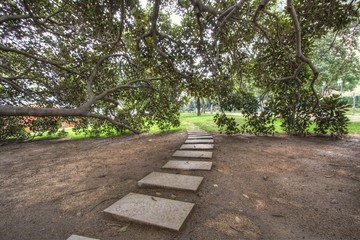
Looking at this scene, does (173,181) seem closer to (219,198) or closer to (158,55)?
(219,198)

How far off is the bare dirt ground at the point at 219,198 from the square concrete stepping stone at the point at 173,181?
0.09 meters

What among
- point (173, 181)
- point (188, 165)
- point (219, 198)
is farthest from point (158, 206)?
point (188, 165)

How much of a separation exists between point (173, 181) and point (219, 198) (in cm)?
69

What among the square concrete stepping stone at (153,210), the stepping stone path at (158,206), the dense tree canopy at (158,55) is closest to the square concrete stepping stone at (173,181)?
the stepping stone path at (158,206)

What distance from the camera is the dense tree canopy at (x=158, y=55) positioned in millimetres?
4234

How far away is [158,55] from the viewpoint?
17.1 ft

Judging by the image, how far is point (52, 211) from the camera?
1.91 m

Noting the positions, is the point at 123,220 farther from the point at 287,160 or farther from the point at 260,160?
the point at 287,160

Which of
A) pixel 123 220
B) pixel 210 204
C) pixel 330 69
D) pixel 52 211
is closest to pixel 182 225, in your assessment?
pixel 210 204

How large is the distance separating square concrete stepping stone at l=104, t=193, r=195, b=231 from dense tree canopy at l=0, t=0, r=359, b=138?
2.49 metres

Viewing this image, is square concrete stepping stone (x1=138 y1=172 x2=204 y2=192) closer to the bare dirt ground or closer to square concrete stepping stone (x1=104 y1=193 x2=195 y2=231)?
the bare dirt ground

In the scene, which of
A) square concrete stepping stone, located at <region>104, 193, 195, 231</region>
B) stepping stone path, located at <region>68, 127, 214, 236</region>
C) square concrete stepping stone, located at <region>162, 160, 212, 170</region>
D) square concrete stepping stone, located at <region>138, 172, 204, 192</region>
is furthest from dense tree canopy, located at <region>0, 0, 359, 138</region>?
square concrete stepping stone, located at <region>104, 193, 195, 231</region>

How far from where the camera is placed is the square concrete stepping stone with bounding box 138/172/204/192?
2.17 meters

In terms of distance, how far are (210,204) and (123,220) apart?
96cm
